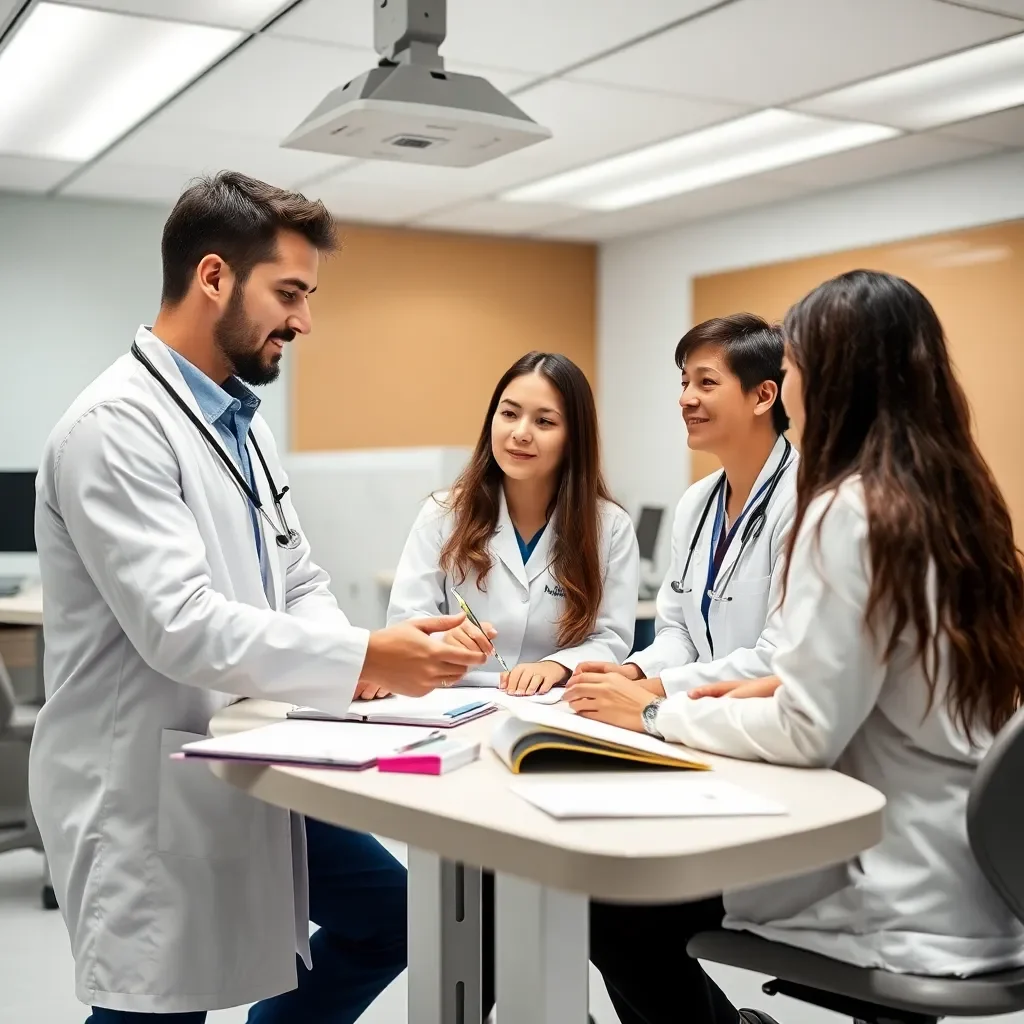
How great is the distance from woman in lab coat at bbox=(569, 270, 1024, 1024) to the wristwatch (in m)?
0.05

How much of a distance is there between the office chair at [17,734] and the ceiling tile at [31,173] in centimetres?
Answer: 250

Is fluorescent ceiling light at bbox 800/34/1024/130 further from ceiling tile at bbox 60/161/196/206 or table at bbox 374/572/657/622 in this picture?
ceiling tile at bbox 60/161/196/206

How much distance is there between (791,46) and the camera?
3.78m

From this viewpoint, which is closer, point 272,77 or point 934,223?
point 272,77

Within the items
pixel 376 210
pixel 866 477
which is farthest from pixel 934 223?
pixel 866 477

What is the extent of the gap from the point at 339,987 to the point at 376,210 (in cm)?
483

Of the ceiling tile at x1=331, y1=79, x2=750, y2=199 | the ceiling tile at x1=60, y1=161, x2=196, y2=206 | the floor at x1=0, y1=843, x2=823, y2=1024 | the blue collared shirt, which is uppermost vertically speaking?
the ceiling tile at x1=60, y1=161, x2=196, y2=206

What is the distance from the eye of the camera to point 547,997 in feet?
4.24

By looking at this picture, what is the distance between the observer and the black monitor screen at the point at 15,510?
15.2 ft

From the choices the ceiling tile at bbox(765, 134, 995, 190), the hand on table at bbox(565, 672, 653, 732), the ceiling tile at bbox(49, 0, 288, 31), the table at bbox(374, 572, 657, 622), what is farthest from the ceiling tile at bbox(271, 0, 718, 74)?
the hand on table at bbox(565, 672, 653, 732)

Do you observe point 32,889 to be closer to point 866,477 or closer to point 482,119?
point 482,119

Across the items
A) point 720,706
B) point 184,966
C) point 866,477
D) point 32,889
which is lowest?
point 32,889

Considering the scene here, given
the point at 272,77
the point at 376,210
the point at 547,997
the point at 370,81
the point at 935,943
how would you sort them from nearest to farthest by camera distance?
the point at 547,997 < the point at 935,943 < the point at 370,81 < the point at 272,77 < the point at 376,210

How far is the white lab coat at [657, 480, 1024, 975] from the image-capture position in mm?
1399
